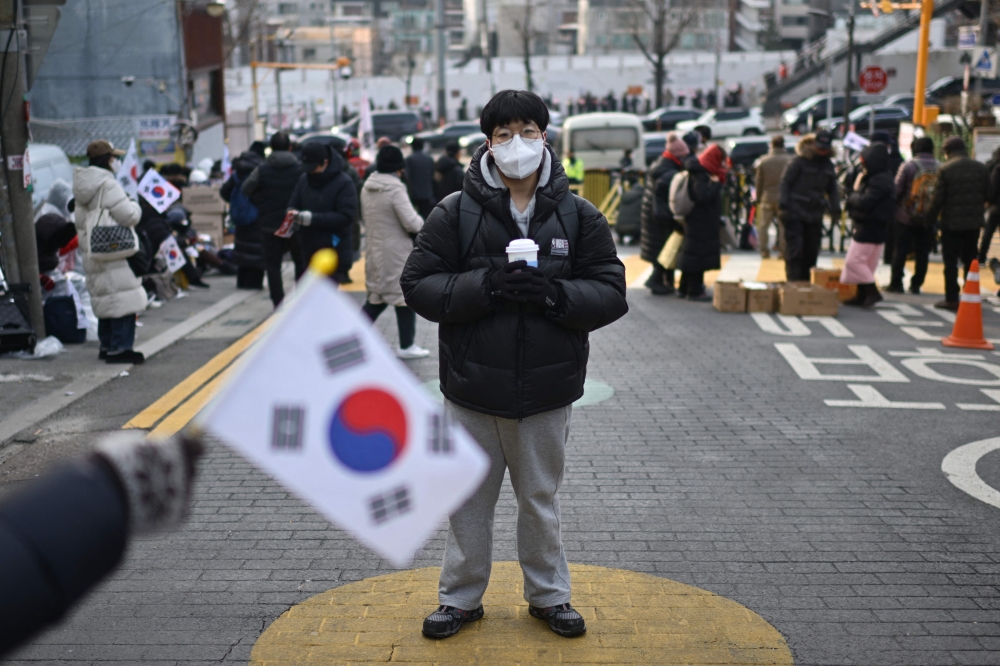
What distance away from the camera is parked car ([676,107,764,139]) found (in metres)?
47.0

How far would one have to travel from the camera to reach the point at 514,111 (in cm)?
375

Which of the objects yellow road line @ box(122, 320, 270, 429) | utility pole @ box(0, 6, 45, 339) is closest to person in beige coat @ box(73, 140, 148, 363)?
yellow road line @ box(122, 320, 270, 429)

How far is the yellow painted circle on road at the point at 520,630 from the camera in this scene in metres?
3.87

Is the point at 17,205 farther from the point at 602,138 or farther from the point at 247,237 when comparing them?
the point at 602,138

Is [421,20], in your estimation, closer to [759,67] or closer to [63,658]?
[759,67]

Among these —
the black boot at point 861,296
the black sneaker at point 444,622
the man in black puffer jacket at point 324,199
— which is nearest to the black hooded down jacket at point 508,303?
the black sneaker at point 444,622

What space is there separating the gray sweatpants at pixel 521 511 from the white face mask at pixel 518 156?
86 centimetres

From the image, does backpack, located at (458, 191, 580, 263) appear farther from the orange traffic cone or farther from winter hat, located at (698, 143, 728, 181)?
winter hat, located at (698, 143, 728, 181)

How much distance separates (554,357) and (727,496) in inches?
90.5

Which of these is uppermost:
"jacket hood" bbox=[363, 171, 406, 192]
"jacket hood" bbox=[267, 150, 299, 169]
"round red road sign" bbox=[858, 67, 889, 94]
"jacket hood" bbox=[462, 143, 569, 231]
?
"round red road sign" bbox=[858, 67, 889, 94]

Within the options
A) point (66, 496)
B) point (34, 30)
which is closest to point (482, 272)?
point (66, 496)

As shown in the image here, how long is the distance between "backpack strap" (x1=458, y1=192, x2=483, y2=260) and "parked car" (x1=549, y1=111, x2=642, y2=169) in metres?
26.4

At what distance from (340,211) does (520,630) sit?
19.3 feet

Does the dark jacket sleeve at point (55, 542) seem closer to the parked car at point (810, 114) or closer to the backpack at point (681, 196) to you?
the backpack at point (681, 196)
